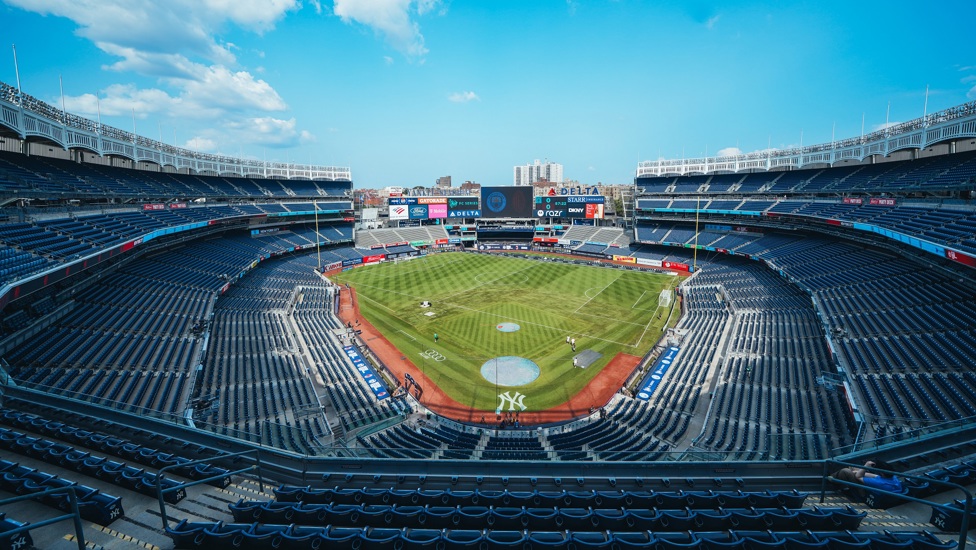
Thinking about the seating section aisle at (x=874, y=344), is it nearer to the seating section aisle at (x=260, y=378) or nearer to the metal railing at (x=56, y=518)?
the metal railing at (x=56, y=518)

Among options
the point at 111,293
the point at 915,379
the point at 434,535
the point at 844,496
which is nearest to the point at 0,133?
the point at 111,293

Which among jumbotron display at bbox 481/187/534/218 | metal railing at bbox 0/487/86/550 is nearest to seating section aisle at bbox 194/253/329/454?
metal railing at bbox 0/487/86/550

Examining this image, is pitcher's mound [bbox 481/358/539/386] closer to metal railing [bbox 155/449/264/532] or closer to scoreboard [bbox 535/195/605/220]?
metal railing [bbox 155/449/264/532]

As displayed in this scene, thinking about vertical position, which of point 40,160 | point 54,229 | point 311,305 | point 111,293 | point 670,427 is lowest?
point 670,427

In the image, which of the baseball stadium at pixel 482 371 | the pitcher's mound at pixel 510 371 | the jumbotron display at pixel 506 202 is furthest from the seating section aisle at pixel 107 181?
the jumbotron display at pixel 506 202

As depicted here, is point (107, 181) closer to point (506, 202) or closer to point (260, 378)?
point (260, 378)

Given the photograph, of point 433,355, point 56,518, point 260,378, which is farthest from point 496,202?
point 56,518

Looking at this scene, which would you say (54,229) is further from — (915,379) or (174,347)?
(915,379)
